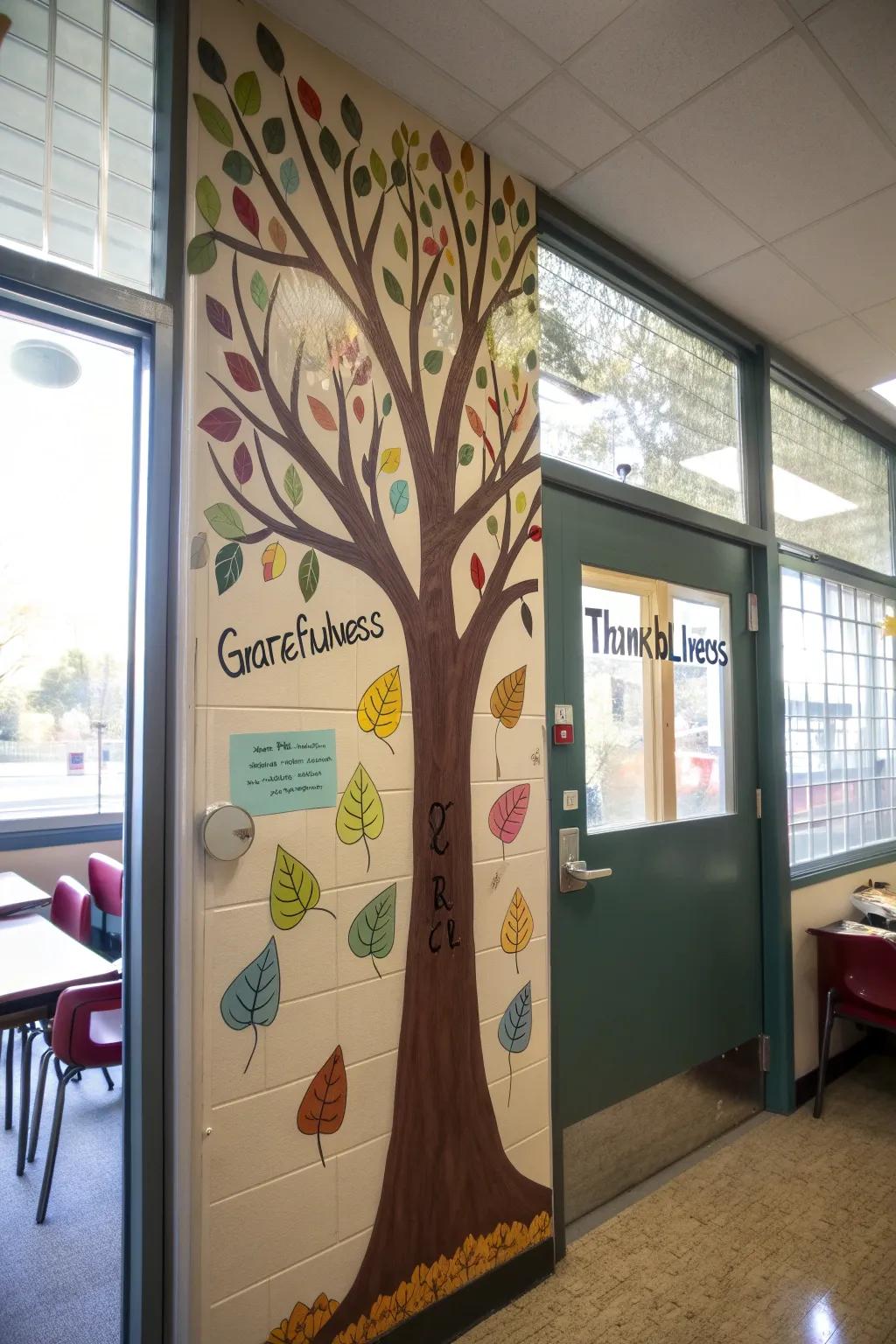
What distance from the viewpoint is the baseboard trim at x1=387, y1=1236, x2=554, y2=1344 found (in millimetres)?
1750

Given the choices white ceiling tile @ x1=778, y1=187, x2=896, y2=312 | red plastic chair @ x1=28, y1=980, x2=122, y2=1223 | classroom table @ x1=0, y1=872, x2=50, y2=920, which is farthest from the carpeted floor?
white ceiling tile @ x1=778, y1=187, x2=896, y2=312

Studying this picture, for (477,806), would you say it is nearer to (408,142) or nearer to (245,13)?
(408,142)

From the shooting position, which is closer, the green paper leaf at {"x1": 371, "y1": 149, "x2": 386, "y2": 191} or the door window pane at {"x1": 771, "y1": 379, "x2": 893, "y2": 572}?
the green paper leaf at {"x1": 371, "y1": 149, "x2": 386, "y2": 191}

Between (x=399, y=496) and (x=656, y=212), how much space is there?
1.32 meters

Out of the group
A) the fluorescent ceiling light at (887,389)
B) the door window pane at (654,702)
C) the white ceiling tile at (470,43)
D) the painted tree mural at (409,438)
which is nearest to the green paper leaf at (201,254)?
the painted tree mural at (409,438)

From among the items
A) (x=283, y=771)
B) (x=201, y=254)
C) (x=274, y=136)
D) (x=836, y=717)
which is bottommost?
(x=283, y=771)

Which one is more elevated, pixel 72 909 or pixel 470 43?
pixel 470 43

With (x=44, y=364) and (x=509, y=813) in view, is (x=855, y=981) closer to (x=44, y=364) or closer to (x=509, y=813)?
(x=509, y=813)

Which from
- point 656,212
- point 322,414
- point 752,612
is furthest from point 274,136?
point 752,612

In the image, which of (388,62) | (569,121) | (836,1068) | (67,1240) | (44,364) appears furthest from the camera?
(836,1068)

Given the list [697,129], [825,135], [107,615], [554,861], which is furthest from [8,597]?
[825,135]

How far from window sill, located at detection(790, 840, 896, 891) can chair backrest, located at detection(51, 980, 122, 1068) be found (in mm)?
2476

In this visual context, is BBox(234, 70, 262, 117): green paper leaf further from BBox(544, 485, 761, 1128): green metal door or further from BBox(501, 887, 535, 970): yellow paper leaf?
BBox(501, 887, 535, 970): yellow paper leaf

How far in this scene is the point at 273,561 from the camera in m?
1.60
